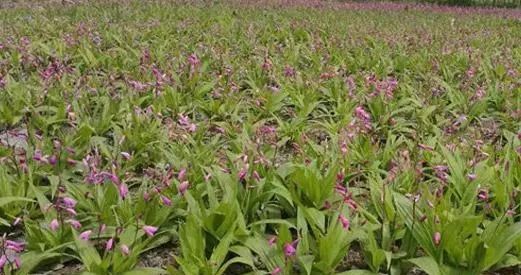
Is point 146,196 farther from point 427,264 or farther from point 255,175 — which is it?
point 427,264

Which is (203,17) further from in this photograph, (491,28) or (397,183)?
(397,183)

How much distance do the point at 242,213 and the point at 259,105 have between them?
2.44 meters

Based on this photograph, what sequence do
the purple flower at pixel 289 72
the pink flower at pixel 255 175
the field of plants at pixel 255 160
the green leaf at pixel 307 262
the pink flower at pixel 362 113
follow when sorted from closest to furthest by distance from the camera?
the green leaf at pixel 307 262 → the field of plants at pixel 255 160 → the pink flower at pixel 255 175 → the pink flower at pixel 362 113 → the purple flower at pixel 289 72

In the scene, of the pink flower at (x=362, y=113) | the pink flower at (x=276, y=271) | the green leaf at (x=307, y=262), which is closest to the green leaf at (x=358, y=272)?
the green leaf at (x=307, y=262)

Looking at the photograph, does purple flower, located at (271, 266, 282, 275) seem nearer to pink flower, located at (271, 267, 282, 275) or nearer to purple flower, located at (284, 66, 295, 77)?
pink flower, located at (271, 267, 282, 275)

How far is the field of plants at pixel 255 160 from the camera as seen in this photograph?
3.06m

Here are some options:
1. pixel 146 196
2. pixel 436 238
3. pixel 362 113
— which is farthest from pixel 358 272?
pixel 362 113

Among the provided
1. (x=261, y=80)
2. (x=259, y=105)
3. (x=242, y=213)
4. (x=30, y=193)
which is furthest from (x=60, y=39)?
(x=242, y=213)

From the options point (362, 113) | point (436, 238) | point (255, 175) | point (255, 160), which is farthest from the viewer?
point (362, 113)

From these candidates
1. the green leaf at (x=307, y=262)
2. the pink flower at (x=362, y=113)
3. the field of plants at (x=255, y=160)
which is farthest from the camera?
the pink flower at (x=362, y=113)

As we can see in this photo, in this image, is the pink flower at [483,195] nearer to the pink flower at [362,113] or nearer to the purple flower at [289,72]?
the pink flower at [362,113]

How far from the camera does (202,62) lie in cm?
731

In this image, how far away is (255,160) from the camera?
384 cm

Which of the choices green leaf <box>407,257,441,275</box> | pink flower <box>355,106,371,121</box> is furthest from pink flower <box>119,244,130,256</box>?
pink flower <box>355,106,371,121</box>
